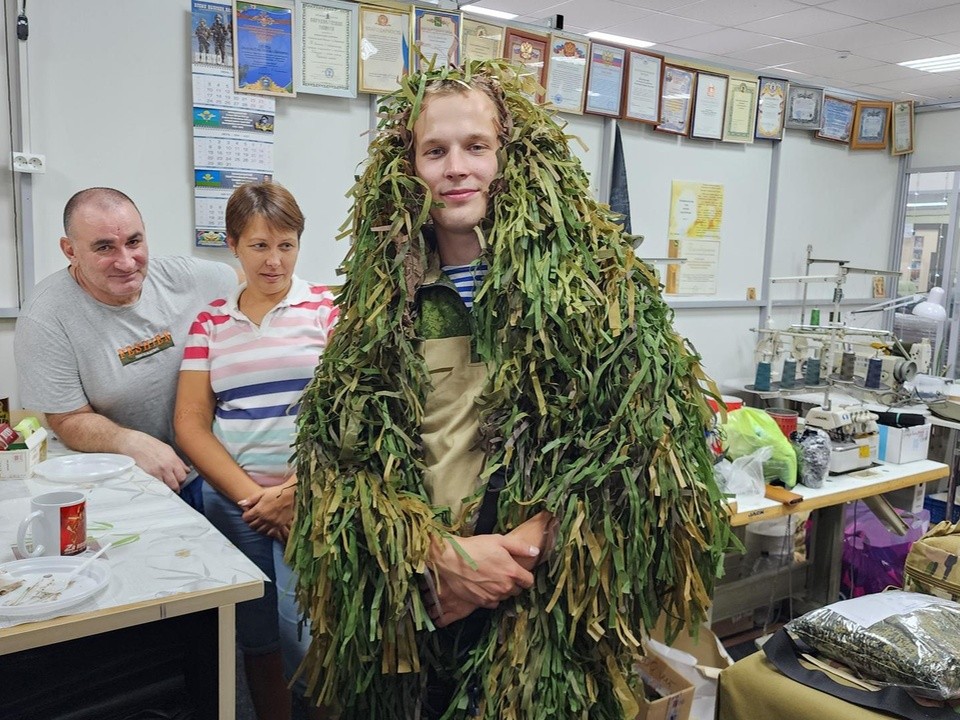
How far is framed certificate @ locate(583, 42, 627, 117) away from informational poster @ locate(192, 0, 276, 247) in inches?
57.8

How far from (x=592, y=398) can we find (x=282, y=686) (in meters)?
1.27

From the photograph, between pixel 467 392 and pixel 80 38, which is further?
pixel 80 38

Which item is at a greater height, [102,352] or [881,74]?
[881,74]

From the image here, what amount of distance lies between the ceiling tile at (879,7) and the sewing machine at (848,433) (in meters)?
4.05

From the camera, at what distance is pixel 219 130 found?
105 inches

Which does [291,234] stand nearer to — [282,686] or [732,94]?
[282,686]

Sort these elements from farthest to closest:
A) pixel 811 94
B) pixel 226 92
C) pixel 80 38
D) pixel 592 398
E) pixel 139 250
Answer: pixel 811 94
pixel 226 92
pixel 80 38
pixel 139 250
pixel 592 398

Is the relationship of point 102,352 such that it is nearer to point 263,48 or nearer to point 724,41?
point 263,48

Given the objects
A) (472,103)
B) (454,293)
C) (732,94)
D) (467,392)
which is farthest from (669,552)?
(732,94)

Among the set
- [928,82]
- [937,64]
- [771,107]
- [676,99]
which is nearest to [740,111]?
[771,107]

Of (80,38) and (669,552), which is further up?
(80,38)

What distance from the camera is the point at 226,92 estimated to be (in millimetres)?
2658

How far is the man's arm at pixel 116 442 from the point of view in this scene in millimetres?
1962

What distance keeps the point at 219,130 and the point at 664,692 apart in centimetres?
225
